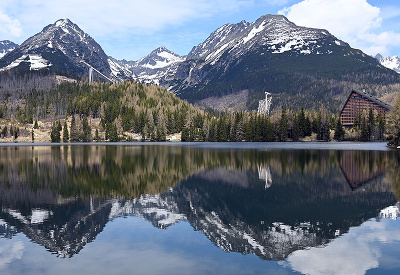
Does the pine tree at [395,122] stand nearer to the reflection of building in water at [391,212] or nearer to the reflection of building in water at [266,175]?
the reflection of building in water at [266,175]

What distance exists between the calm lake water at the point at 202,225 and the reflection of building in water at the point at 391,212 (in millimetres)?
94

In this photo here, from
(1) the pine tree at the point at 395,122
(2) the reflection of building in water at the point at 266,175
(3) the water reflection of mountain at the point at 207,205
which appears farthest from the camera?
(1) the pine tree at the point at 395,122

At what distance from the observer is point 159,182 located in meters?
50.1

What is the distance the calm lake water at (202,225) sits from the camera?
2039cm

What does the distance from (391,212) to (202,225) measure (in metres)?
17.1

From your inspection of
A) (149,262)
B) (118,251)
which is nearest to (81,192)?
(118,251)

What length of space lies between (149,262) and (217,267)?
3946mm

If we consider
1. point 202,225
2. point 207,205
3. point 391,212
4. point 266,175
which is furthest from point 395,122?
point 202,225

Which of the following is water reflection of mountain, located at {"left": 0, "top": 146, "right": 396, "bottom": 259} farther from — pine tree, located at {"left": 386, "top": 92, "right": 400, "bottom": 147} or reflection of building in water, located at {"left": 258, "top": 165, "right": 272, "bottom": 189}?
pine tree, located at {"left": 386, "top": 92, "right": 400, "bottom": 147}

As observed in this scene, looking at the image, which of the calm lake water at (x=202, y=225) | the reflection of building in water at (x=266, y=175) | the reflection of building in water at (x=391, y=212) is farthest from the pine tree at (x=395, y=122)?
the reflection of building in water at (x=391, y=212)

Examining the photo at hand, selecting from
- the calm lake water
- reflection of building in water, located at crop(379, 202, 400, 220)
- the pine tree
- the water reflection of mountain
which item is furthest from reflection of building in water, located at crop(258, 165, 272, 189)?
the pine tree

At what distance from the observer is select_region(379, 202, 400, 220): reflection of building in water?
3038 cm

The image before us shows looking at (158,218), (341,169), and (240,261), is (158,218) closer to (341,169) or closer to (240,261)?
(240,261)

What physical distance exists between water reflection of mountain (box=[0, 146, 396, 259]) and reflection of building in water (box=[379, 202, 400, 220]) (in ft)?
2.20
